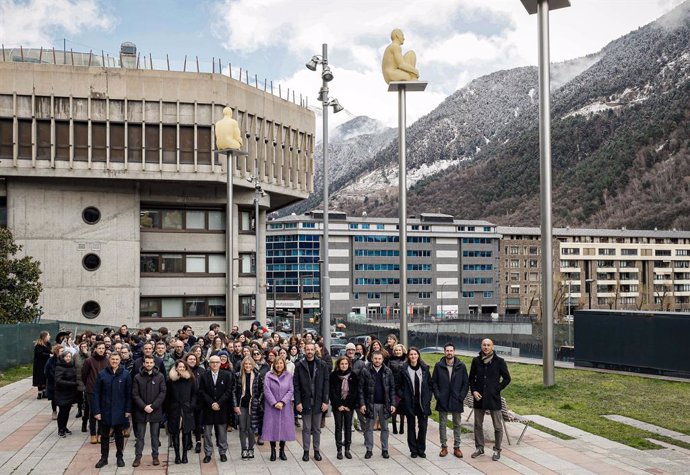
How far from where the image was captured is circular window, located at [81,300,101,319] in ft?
152

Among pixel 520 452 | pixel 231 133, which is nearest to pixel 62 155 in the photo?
pixel 231 133

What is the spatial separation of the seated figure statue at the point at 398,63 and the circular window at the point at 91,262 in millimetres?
29489

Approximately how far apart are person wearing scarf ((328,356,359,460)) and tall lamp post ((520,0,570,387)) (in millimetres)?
9293

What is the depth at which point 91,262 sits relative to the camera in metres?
46.5

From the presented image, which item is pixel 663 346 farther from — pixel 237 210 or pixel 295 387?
pixel 237 210

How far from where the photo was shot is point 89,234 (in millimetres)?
46344

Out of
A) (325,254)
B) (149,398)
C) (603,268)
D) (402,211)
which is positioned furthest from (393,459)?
(603,268)

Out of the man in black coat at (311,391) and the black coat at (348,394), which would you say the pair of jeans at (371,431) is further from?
the man in black coat at (311,391)

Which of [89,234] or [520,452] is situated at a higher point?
[89,234]

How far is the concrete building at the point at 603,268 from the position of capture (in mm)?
134125

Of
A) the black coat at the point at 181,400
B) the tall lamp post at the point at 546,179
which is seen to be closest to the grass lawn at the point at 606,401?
the tall lamp post at the point at 546,179

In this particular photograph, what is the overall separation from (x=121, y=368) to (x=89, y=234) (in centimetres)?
3500

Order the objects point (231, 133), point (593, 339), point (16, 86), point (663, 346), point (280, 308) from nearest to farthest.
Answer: point (663, 346) → point (593, 339) → point (231, 133) → point (16, 86) → point (280, 308)

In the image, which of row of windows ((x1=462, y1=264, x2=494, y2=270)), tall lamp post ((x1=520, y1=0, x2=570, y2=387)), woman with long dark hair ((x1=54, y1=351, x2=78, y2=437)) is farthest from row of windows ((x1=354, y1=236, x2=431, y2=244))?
woman with long dark hair ((x1=54, y1=351, x2=78, y2=437))
